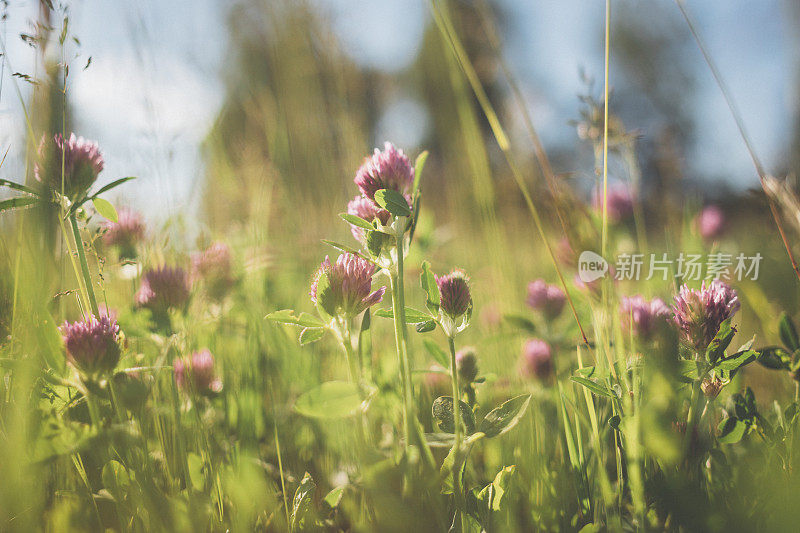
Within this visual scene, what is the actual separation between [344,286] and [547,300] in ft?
2.01

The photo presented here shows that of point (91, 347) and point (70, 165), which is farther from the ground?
point (70, 165)

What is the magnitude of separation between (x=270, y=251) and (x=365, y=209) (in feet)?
2.75

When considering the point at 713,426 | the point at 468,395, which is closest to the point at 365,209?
the point at 468,395

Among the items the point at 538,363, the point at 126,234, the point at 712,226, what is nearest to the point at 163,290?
the point at 126,234

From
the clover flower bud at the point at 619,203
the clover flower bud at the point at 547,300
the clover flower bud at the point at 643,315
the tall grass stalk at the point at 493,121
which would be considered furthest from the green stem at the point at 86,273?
the clover flower bud at the point at 619,203

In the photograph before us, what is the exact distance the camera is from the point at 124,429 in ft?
1.63

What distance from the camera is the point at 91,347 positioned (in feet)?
1.76

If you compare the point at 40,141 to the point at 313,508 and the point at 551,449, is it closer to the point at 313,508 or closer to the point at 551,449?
the point at 313,508

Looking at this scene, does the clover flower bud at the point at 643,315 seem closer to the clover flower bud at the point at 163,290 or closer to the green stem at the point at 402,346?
the green stem at the point at 402,346

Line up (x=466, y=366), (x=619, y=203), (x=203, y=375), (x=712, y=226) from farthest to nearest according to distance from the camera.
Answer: (x=712, y=226) → (x=619, y=203) → (x=203, y=375) → (x=466, y=366)

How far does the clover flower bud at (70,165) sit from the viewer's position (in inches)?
23.6

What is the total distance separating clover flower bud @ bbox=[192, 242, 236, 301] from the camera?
957mm

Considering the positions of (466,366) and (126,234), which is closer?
(466,366)

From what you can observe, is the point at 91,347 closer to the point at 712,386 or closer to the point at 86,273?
the point at 86,273
